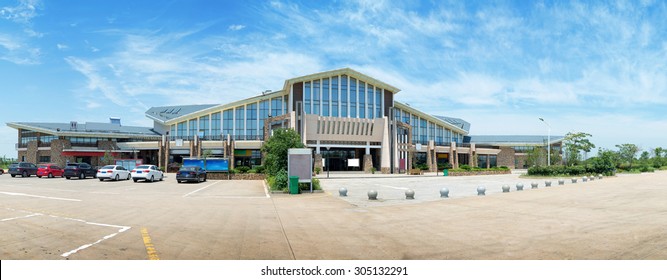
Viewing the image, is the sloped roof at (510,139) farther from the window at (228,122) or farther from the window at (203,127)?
the window at (203,127)

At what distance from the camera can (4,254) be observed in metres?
7.57

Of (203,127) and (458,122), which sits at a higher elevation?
(458,122)

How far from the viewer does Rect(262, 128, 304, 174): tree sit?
1113 inches

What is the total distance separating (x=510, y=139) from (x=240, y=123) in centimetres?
5908

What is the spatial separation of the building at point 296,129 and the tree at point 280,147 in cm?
2906

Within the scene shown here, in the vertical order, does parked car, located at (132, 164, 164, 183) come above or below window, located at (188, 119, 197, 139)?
below

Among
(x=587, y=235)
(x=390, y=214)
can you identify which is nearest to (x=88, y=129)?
(x=390, y=214)

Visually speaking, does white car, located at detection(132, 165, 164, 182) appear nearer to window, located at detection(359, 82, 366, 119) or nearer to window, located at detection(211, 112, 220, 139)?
window, located at detection(211, 112, 220, 139)

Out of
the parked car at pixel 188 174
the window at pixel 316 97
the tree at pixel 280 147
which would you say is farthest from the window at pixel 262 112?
the tree at pixel 280 147

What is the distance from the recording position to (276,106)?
6750 cm

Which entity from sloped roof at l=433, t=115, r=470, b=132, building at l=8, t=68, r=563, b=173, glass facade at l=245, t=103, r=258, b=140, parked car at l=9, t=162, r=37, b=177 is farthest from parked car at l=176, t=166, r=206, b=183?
sloped roof at l=433, t=115, r=470, b=132

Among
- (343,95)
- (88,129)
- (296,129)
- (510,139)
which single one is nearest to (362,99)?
(343,95)

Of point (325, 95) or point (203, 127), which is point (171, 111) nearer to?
point (203, 127)

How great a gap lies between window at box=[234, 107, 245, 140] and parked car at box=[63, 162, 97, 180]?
28.8 meters
